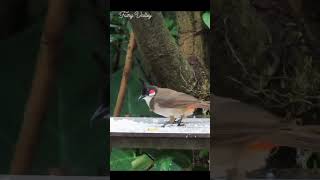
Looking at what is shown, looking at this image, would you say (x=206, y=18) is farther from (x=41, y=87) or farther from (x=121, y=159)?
(x=41, y=87)

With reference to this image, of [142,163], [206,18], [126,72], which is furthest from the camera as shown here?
[142,163]

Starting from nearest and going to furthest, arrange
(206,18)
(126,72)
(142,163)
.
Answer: (206,18)
(126,72)
(142,163)

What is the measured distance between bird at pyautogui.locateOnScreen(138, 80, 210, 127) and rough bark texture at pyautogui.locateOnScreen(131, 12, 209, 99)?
0.08 metres

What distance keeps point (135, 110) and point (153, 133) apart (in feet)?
1.21

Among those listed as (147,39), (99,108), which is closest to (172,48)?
(147,39)

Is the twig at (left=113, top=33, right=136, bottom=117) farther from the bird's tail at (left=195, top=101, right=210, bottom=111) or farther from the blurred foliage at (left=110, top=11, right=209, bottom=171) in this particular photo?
the bird's tail at (left=195, top=101, right=210, bottom=111)

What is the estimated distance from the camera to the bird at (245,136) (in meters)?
7.01

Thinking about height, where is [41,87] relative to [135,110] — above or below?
above

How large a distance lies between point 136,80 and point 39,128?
1.42 m

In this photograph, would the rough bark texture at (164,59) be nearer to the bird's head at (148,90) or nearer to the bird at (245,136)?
the bird's head at (148,90)

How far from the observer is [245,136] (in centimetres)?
708

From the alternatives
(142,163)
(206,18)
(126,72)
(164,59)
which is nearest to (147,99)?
(126,72)

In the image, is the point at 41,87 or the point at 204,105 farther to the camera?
the point at 41,87

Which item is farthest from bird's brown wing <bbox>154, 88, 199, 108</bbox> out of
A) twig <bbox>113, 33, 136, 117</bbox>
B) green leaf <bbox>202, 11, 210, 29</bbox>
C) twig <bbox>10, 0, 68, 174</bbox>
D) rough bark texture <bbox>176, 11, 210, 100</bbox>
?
twig <bbox>10, 0, 68, 174</bbox>
